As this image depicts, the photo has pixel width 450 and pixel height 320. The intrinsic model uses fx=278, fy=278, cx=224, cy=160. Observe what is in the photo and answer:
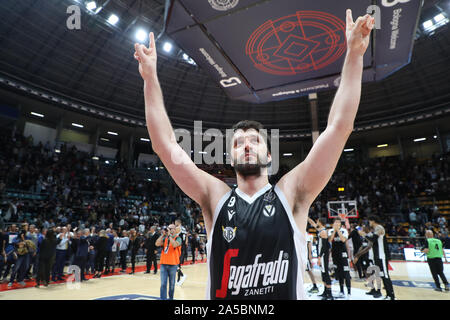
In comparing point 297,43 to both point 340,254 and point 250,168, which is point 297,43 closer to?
point 250,168

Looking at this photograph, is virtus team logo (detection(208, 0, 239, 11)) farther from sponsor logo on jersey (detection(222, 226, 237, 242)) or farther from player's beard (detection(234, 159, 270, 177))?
sponsor logo on jersey (detection(222, 226, 237, 242))

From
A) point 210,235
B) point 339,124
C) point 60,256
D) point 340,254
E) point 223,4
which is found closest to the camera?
point 339,124

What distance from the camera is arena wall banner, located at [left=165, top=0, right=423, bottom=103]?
306cm

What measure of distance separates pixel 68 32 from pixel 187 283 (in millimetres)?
16538

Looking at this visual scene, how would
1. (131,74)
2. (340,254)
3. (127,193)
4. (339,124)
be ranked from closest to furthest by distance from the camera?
(339,124) → (340,254) → (131,74) → (127,193)

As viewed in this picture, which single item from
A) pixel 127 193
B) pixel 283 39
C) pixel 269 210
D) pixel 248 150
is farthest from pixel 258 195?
pixel 127 193

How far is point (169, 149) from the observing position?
1483 millimetres

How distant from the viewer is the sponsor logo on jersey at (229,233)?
1488 millimetres

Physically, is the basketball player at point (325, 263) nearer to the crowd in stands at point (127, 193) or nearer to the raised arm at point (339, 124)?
the raised arm at point (339, 124)

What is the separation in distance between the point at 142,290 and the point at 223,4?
26.1ft

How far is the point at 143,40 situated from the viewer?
1734 cm

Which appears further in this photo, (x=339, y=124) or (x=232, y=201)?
(x=232, y=201)

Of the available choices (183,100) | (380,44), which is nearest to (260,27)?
(380,44)

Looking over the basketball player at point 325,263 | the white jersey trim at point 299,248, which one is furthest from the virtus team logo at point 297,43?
the basketball player at point 325,263
